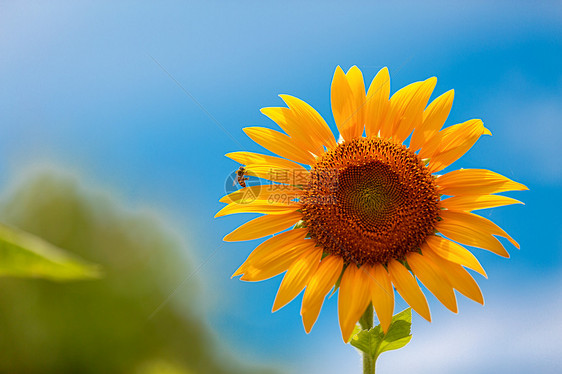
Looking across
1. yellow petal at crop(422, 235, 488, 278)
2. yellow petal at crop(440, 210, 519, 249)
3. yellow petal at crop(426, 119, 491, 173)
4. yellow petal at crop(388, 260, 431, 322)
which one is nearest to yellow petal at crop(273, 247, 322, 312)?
yellow petal at crop(388, 260, 431, 322)

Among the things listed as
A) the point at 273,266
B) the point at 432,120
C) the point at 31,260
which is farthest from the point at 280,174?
the point at 31,260

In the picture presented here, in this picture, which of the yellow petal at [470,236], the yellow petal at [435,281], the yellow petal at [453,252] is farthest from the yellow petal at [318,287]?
the yellow petal at [470,236]

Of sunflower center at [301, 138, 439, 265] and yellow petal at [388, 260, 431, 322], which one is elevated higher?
sunflower center at [301, 138, 439, 265]

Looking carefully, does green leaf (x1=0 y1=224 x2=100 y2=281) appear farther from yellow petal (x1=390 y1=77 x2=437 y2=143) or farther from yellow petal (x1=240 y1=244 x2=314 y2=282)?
yellow petal (x1=390 y1=77 x2=437 y2=143)

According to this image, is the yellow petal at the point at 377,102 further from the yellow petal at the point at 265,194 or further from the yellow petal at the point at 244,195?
the yellow petal at the point at 244,195

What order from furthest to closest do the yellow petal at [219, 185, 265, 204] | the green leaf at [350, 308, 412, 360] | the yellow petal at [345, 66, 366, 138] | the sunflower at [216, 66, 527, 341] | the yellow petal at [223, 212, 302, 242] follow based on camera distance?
the yellow petal at [345, 66, 366, 138] < the yellow petal at [219, 185, 265, 204] < the yellow petal at [223, 212, 302, 242] < the sunflower at [216, 66, 527, 341] < the green leaf at [350, 308, 412, 360]

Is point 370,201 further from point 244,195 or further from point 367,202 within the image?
point 244,195
